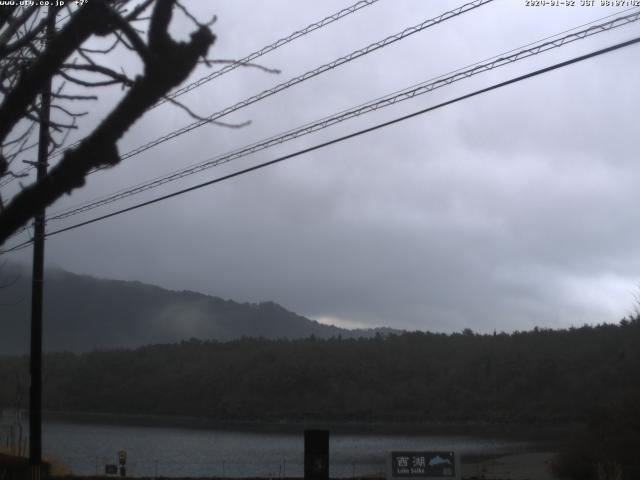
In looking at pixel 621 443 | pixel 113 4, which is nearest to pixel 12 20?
pixel 113 4

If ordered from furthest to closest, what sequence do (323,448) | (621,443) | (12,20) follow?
(621,443), (323,448), (12,20)

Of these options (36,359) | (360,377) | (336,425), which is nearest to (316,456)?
(36,359)

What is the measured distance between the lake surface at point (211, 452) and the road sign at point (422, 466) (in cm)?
1574

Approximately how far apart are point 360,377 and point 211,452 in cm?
7161

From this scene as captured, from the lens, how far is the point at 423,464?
21469 millimetres

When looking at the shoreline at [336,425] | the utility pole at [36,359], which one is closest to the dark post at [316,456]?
the utility pole at [36,359]

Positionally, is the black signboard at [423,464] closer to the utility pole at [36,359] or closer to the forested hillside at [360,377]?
the utility pole at [36,359]

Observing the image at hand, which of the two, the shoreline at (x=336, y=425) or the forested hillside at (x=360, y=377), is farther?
the forested hillside at (x=360, y=377)

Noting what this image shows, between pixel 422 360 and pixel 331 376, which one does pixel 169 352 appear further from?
pixel 422 360

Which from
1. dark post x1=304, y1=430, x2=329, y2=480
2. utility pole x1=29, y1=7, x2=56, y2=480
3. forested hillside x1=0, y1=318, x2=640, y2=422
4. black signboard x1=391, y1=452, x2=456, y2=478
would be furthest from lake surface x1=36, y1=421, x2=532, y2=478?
forested hillside x1=0, y1=318, x2=640, y2=422

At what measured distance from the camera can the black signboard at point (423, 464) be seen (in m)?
21.1

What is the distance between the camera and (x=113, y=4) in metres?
6.26

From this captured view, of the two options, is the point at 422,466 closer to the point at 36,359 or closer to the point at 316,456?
the point at 316,456

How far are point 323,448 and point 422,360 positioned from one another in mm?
123757
